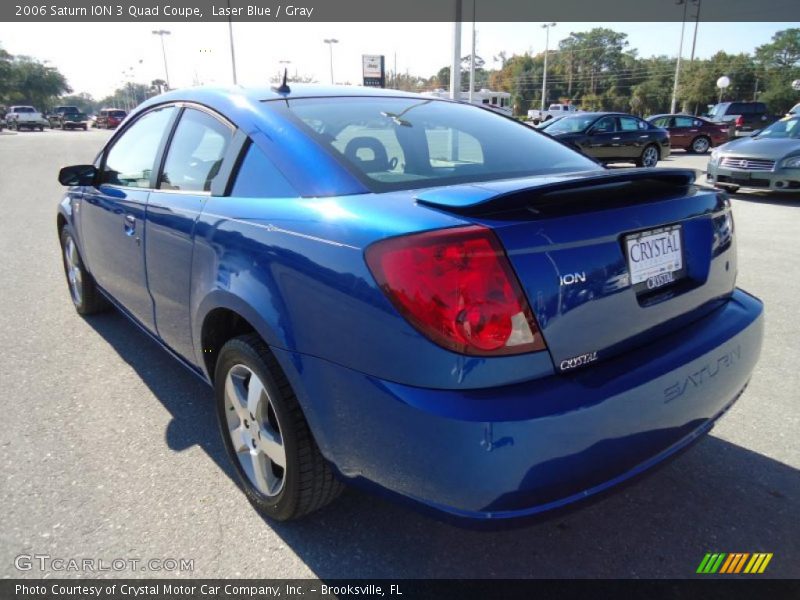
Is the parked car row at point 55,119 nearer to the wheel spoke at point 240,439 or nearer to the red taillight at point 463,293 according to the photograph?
the wheel spoke at point 240,439

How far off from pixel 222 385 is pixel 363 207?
106 cm

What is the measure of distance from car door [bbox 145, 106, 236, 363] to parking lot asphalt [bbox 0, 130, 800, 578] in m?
0.55

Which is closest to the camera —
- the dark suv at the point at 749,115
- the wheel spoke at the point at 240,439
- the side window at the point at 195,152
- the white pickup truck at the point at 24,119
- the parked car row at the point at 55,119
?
the wheel spoke at the point at 240,439

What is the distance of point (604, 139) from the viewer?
48.3 ft

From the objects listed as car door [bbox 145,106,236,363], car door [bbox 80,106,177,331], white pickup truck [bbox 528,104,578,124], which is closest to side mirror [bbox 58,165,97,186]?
car door [bbox 80,106,177,331]

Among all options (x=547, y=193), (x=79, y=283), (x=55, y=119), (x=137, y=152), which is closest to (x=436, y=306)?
(x=547, y=193)

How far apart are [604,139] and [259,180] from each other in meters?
14.5

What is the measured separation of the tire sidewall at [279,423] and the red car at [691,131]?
21.7 m

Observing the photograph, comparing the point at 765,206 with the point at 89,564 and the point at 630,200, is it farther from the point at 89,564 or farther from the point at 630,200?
the point at 89,564

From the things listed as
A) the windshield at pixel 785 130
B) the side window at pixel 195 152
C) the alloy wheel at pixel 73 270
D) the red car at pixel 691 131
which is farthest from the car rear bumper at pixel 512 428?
the red car at pixel 691 131

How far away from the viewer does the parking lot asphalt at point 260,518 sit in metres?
1.98

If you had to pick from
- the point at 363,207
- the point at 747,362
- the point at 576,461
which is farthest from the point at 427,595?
the point at 747,362

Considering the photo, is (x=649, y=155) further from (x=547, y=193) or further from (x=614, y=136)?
(x=547, y=193)

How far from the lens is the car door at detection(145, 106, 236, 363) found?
2.34 metres
